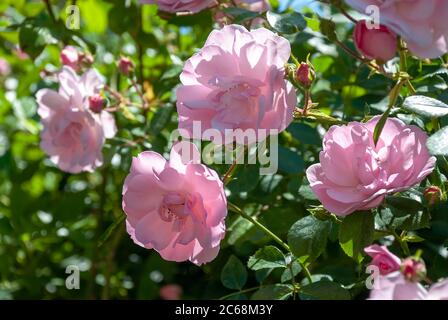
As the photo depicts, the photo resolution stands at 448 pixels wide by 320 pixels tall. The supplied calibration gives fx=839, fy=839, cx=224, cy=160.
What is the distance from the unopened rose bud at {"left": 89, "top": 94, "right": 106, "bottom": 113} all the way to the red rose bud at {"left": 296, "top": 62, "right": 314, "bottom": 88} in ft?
1.45

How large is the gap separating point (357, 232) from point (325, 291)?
3.7 inches

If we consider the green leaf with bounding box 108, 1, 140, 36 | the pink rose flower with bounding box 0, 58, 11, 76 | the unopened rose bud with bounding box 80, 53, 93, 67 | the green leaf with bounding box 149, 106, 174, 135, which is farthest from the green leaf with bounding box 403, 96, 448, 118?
the pink rose flower with bounding box 0, 58, 11, 76

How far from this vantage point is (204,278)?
5.25ft

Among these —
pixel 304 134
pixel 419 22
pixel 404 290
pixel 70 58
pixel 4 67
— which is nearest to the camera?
pixel 404 290

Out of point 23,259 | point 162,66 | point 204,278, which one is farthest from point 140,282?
point 162,66

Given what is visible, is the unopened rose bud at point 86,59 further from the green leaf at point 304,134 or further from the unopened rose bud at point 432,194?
the unopened rose bud at point 432,194

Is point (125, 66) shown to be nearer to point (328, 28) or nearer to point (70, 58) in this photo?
point (70, 58)

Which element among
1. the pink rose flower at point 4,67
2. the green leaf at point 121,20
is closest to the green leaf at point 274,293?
the green leaf at point 121,20

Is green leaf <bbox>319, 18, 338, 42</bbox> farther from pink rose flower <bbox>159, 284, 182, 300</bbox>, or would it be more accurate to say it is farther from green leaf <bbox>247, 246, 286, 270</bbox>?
pink rose flower <bbox>159, 284, 182, 300</bbox>

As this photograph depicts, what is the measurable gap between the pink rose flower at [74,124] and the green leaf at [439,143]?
594mm

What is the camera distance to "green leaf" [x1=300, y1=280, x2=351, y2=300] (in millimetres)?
962

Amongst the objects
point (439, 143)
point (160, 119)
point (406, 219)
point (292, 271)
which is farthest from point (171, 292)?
point (439, 143)

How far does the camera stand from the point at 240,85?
3.11 feet

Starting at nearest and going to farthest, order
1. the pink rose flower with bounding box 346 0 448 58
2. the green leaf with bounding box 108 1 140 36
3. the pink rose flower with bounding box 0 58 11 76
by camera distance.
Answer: the pink rose flower with bounding box 346 0 448 58 → the green leaf with bounding box 108 1 140 36 → the pink rose flower with bounding box 0 58 11 76
